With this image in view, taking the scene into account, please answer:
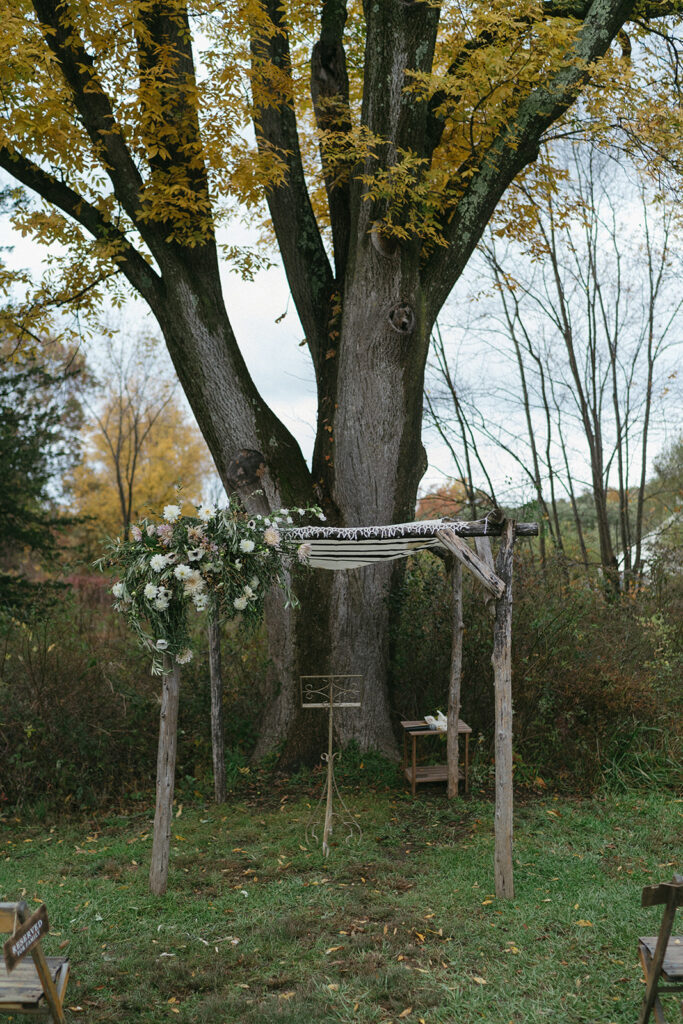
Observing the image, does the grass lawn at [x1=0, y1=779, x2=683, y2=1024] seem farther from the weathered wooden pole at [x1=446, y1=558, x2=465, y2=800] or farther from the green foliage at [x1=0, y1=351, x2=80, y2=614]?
the green foliage at [x1=0, y1=351, x2=80, y2=614]

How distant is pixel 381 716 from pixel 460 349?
8.35 metres

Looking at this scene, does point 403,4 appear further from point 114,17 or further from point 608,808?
point 608,808

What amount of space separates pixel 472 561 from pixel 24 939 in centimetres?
365

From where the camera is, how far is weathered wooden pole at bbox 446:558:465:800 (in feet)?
25.6

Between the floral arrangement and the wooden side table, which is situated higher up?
the floral arrangement

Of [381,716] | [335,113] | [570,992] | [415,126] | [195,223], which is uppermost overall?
[335,113]

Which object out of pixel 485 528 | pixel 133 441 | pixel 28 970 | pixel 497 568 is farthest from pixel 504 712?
pixel 133 441

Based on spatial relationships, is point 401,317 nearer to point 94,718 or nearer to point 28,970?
point 94,718

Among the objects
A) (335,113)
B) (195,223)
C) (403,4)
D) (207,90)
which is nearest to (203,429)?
(195,223)

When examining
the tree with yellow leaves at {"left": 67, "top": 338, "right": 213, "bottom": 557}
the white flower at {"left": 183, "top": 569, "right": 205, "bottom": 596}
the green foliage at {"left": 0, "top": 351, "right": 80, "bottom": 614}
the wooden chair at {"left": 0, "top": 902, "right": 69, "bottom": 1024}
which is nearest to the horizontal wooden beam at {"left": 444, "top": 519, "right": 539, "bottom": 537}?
the white flower at {"left": 183, "top": 569, "right": 205, "bottom": 596}

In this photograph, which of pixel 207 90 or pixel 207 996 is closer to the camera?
pixel 207 996

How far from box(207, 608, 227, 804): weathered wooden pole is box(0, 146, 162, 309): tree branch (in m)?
3.41

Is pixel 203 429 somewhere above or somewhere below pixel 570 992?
above

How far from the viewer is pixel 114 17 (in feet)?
24.4
